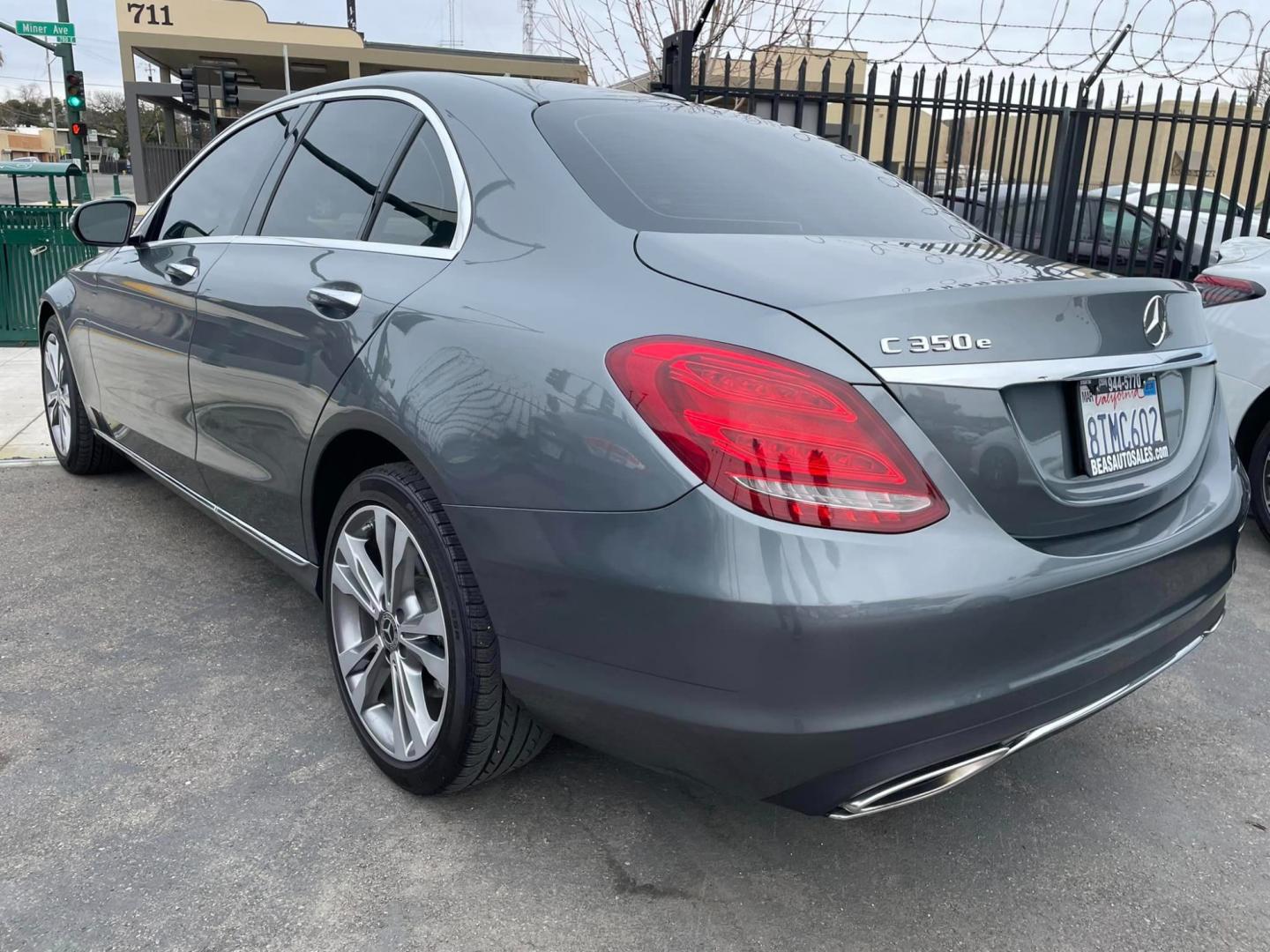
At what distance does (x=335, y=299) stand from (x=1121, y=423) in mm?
1720

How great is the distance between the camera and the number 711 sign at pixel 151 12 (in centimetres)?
3094

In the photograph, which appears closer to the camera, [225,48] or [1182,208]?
[1182,208]

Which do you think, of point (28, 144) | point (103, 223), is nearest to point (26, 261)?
point (103, 223)

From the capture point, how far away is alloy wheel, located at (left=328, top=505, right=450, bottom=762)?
7.18ft

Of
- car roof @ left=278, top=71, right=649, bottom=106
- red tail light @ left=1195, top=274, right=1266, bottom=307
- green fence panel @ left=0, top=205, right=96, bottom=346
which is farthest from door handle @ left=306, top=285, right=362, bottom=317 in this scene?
green fence panel @ left=0, top=205, right=96, bottom=346

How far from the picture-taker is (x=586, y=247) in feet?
6.42

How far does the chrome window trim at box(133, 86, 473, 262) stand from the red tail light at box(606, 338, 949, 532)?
852 mm

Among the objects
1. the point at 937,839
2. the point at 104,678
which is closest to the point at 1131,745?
the point at 937,839

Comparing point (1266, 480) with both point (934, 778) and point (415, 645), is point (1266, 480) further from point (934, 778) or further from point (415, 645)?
point (415, 645)

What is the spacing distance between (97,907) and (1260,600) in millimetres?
3850

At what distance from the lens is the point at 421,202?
2393 mm

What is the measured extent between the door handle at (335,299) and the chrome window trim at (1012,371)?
1.27 m

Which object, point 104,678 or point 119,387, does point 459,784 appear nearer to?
point 104,678

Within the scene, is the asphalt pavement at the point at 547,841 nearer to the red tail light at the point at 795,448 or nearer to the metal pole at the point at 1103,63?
the red tail light at the point at 795,448
